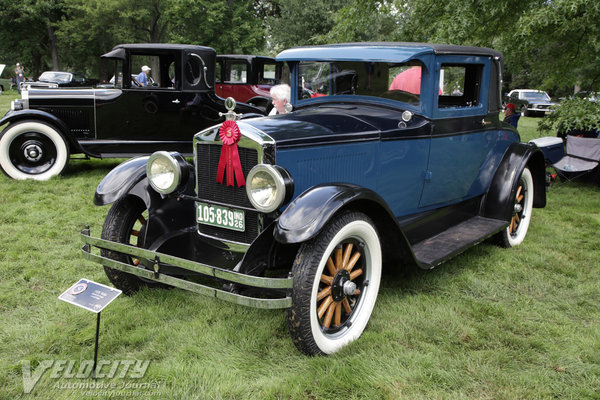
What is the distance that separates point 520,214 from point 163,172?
3.80 meters

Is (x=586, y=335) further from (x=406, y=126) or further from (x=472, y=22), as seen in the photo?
(x=472, y=22)

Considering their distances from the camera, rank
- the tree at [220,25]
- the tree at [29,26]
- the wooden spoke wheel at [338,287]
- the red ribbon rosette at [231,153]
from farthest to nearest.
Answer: the tree at [29,26] → the tree at [220,25] → the red ribbon rosette at [231,153] → the wooden spoke wheel at [338,287]

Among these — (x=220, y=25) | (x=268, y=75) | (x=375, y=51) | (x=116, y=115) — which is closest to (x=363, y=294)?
(x=375, y=51)

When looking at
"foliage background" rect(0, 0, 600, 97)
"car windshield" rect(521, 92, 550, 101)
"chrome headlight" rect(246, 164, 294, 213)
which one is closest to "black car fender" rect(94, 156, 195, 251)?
"chrome headlight" rect(246, 164, 294, 213)

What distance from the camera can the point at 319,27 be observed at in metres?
26.7

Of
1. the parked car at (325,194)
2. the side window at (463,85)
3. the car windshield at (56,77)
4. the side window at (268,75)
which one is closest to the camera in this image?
the parked car at (325,194)

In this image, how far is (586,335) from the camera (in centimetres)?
317

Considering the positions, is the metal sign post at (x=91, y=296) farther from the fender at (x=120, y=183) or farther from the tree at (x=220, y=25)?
the tree at (x=220, y=25)

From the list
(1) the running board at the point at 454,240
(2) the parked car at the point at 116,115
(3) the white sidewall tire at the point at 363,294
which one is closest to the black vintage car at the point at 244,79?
(2) the parked car at the point at 116,115

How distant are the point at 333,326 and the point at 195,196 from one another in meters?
1.36

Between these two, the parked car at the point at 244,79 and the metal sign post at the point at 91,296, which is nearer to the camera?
the metal sign post at the point at 91,296
